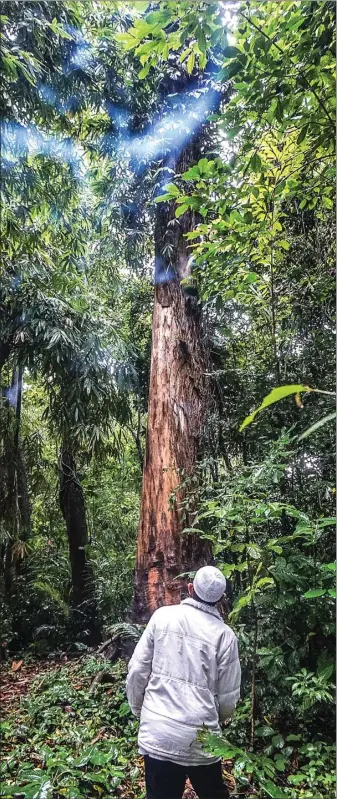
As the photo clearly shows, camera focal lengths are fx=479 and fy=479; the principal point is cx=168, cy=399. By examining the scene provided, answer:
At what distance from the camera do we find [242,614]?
2223 mm

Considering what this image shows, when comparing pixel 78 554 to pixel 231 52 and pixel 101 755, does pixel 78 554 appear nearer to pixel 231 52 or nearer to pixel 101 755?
pixel 101 755

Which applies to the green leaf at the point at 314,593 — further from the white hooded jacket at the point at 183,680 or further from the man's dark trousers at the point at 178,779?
the man's dark trousers at the point at 178,779

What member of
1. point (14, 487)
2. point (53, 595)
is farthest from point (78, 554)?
point (14, 487)

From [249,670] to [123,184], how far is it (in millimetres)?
3421

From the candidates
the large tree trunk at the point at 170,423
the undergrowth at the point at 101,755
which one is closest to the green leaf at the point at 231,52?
the large tree trunk at the point at 170,423

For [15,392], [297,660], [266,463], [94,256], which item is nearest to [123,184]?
[94,256]

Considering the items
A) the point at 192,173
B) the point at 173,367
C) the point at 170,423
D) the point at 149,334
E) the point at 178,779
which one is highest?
the point at 149,334

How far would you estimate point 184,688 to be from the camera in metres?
1.61

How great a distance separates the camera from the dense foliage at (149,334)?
1824mm

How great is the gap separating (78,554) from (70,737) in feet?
8.75

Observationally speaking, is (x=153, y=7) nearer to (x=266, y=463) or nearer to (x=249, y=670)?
(x=266, y=463)

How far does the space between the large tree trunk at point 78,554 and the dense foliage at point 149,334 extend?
35 mm

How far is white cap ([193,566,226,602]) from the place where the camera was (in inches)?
66.7

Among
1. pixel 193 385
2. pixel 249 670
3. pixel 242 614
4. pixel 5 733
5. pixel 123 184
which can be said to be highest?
pixel 123 184
